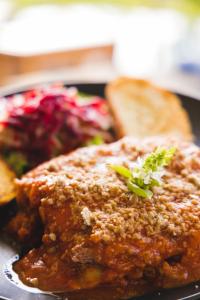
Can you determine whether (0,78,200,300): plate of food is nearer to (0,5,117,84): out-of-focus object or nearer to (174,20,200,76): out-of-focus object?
(0,5,117,84): out-of-focus object

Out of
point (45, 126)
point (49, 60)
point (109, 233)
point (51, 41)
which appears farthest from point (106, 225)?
point (51, 41)

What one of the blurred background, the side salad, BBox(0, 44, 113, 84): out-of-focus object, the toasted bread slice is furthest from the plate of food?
BBox(0, 44, 113, 84): out-of-focus object

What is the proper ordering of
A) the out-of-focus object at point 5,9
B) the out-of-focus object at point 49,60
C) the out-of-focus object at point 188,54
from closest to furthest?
the out-of-focus object at point 49,60
the out-of-focus object at point 188,54
the out-of-focus object at point 5,9

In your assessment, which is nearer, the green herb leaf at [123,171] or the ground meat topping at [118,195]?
the ground meat topping at [118,195]

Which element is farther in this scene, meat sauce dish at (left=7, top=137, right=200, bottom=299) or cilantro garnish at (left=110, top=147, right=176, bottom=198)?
cilantro garnish at (left=110, top=147, right=176, bottom=198)

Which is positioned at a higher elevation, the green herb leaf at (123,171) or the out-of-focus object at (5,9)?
the out-of-focus object at (5,9)

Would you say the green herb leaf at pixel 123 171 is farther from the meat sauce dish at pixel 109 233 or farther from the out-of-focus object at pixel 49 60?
the out-of-focus object at pixel 49 60

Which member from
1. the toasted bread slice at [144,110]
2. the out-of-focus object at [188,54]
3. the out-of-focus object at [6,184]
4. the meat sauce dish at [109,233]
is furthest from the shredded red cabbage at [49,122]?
the out-of-focus object at [188,54]
